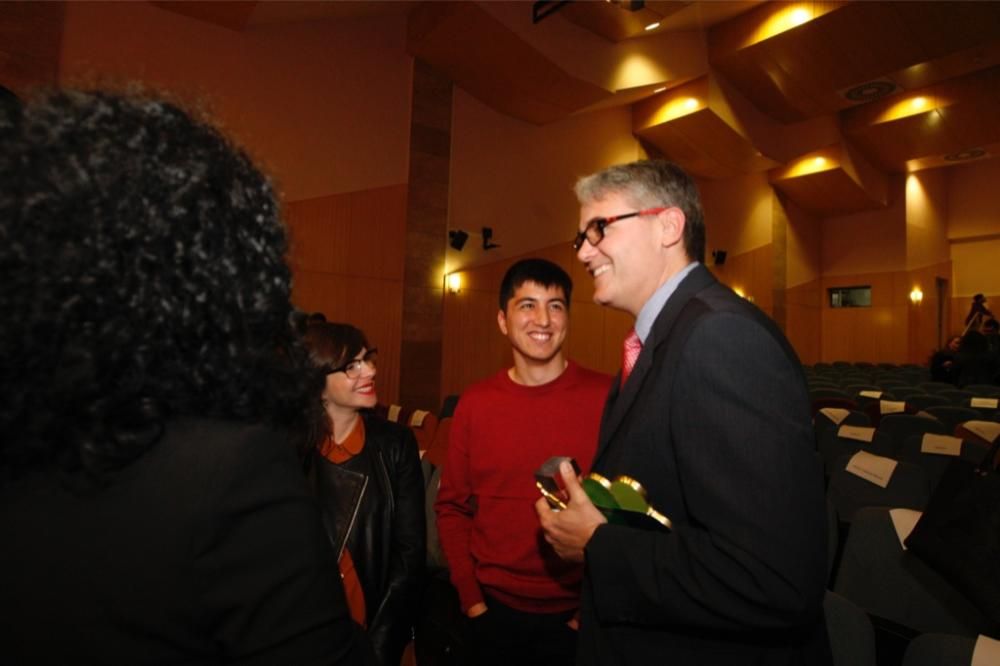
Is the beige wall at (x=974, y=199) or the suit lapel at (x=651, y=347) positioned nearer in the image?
the suit lapel at (x=651, y=347)

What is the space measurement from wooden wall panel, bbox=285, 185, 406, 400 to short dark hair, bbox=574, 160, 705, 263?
6863 millimetres

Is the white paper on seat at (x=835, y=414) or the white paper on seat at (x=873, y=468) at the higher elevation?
the white paper on seat at (x=835, y=414)

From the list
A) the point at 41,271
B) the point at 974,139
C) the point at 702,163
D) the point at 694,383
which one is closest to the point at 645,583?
the point at 694,383

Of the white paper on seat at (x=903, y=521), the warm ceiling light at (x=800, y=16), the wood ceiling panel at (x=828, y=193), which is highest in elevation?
the warm ceiling light at (x=800, y=16)

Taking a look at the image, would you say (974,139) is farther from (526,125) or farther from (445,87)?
(445,87)

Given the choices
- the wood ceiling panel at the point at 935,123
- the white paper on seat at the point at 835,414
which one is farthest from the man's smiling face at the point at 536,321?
the wood ceiling panel at the point at 935,123

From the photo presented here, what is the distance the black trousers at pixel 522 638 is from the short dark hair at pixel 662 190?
1181mm

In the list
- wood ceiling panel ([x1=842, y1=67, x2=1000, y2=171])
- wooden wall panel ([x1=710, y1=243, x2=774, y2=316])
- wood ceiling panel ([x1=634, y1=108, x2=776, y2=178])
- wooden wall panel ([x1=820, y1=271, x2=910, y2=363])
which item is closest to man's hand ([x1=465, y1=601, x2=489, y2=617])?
wood ceiling panel ([x1=634, y1=108, x2=776, y2=178])

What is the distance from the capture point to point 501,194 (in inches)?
399

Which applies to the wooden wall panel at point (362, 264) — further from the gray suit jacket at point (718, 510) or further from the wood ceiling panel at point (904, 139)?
the wood ceiling panel at point (904, 139)

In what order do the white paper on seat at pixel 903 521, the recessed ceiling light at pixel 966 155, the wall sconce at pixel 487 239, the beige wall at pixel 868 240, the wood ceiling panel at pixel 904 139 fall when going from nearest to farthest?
the white paper on seat at pixel 903 521
the wall sconce at pixel 487 239
the wood ceiling panel at pixel 904 139
the recessed ceiling light at pixel 966 155
the beige wall at pixel 868 240

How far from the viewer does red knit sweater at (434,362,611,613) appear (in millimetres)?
1775

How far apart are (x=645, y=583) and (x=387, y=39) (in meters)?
9.07

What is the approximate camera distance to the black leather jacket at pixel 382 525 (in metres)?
1.78
